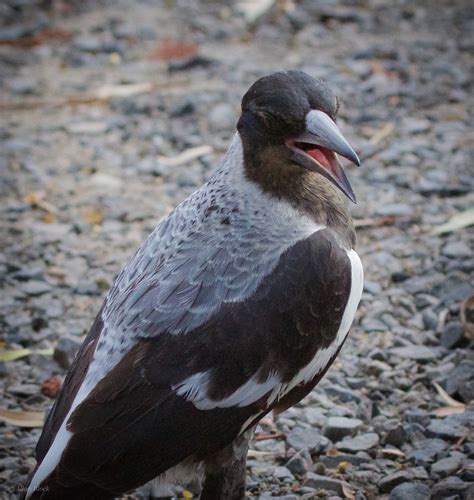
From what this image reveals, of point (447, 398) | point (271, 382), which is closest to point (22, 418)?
point (271, 382)

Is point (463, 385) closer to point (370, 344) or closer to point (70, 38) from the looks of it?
point (370, 344)

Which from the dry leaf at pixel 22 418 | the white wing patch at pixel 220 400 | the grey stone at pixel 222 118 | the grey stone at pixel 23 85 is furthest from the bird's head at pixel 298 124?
the grey stone at pixel 23 85

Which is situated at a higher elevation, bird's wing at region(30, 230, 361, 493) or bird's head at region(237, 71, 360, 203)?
bird's head at region(237, 71, 360, 203)

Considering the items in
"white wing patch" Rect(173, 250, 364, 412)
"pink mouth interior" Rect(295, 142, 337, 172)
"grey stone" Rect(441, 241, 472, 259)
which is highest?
"pink mouth interior" Rect(295, 142, 337, 172)

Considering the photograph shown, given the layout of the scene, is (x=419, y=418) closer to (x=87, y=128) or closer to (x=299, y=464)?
(x=299, y=464)

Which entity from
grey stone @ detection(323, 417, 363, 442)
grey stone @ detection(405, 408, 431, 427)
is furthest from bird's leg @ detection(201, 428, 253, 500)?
grey stone @ detection(405, 408, 431, 427)

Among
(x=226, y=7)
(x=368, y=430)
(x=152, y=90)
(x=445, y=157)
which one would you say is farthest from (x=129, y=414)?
(x=226, y=7)

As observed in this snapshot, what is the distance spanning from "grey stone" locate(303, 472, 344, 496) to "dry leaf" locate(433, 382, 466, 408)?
0.62 m

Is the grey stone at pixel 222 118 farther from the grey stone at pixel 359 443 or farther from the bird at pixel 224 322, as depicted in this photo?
the grey stone at pixel 359 443

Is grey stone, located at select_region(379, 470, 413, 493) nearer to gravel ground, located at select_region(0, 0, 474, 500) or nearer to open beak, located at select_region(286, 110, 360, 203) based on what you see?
gravel ground, located at select_region(0, 0, 474, 500)

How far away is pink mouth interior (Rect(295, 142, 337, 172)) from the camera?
3213mm

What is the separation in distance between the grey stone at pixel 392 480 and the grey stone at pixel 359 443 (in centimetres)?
20

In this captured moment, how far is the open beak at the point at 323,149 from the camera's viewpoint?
121 inches

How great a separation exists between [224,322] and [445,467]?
38.8 inches
